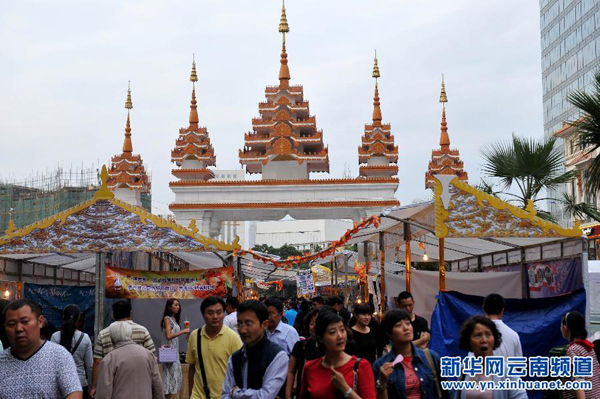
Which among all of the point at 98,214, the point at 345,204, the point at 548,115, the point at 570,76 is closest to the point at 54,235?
the point at 98,214

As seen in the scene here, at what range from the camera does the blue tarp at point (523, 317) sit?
931cm

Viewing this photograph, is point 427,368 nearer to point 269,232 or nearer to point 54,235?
point 54,235

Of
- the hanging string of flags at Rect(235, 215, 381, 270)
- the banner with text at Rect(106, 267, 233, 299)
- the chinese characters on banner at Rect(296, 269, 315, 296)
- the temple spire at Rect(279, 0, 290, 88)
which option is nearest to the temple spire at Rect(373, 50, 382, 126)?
the temple spire at Rect(279, 0, 290, 88)

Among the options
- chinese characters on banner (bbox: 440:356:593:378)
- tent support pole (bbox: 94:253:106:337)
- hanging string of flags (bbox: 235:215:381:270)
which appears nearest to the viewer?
chinese characters on banner (bbox: 440:356:593:378)

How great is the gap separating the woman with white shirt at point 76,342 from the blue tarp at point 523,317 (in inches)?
151

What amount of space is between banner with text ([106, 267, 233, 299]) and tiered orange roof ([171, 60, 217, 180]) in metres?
25.2

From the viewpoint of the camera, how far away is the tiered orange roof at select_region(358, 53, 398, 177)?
37.5 metres

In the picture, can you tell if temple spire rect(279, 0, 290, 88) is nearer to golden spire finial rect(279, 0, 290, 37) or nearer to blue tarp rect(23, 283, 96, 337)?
golden spire finial rect(279, 0, 290, 37)

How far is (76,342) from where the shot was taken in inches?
311

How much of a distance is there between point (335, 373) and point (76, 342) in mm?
4190

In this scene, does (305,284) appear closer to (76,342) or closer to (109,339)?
(76,342)

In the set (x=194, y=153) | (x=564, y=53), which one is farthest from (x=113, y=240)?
(x=564, y=53)

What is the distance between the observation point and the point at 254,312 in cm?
515

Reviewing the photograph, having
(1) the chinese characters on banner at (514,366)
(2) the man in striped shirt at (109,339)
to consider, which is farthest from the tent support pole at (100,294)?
(1) the chinese characters on banner at (514,366)
